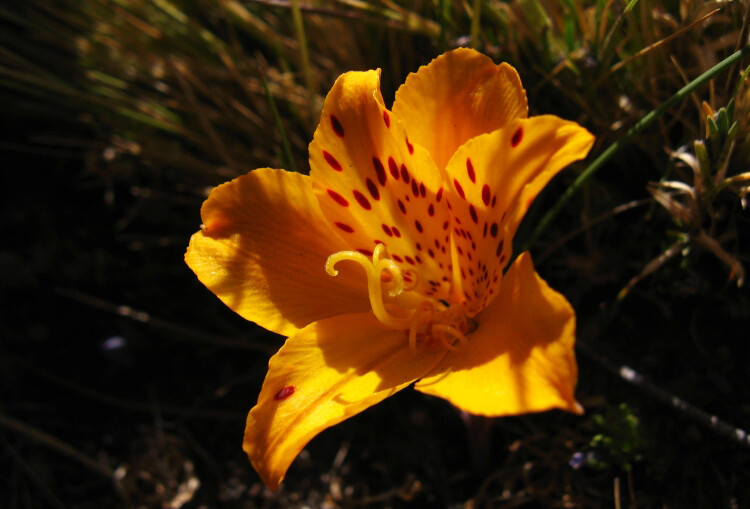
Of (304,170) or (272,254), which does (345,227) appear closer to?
(272,254)

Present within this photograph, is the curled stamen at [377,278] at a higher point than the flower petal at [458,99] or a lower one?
lower

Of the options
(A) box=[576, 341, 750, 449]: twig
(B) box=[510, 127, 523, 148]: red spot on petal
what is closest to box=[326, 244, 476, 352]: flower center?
(B) box=[510, 127, 523, 148]: red spot on petal

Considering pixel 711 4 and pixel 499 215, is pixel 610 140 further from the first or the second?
pixel 499 215

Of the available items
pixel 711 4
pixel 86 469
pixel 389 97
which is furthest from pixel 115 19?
pixel 711 4

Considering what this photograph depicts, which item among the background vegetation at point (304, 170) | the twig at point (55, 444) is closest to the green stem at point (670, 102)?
the background vegetation at point (304, 170)

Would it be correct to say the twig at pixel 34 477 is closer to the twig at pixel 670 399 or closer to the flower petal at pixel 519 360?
the flower petal at pixel 519 360
